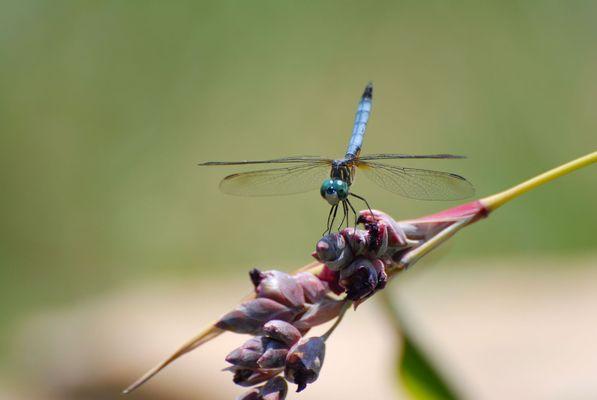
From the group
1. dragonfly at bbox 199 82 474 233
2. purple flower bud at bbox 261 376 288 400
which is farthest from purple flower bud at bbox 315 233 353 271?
dragonfly at bbox 199 82 474 233

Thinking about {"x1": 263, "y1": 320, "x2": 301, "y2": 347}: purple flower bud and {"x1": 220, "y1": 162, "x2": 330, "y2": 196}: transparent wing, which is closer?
{"x1": 263, "y1": 320, "x2": 301, "y2": 347}: purple flower bud

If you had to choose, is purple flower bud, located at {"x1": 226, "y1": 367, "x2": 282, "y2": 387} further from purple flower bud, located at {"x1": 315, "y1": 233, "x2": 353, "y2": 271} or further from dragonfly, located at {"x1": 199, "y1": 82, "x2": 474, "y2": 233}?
dragonfly, located at {"x1": 199, "y1": 82, "x2": 474, "y2": 233}

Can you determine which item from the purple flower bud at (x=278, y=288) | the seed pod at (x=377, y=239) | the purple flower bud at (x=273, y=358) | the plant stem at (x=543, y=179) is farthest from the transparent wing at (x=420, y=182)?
the purple flower bud at (x=273, y=358)

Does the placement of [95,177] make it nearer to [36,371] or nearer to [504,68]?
[36,371]

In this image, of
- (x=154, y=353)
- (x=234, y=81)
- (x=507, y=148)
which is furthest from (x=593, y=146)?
(x=154, y=353)

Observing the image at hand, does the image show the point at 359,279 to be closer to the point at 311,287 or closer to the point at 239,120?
the point at 311,287
